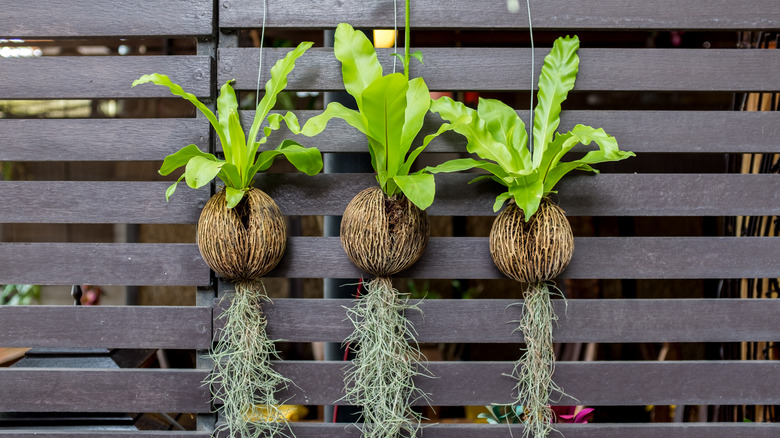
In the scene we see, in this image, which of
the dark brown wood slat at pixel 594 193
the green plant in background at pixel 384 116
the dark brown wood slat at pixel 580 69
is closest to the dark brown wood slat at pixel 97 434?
the dark brown wood slat at pixel 594 193

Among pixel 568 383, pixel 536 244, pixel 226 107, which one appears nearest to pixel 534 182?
pixel 536 244

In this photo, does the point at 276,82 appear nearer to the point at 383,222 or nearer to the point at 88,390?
the point at 383,222

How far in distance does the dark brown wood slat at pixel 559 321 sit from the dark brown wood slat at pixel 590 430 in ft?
0.93

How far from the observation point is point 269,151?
5.26 feet

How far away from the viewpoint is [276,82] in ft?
5.24

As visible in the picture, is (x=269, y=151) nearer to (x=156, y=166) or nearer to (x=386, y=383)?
(x=386, y=383)

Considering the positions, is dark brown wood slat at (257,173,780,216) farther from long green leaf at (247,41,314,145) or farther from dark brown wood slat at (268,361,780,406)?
dark brown wood slat at (268,361,780,406)

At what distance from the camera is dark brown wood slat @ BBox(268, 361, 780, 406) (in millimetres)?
1693

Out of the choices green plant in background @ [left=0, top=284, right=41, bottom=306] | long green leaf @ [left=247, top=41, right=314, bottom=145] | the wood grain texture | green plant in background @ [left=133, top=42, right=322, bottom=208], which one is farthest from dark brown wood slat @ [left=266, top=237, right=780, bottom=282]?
green plant in background @ [left=0, top=284, right=41, bottom=306]

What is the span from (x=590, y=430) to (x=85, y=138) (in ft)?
6.37

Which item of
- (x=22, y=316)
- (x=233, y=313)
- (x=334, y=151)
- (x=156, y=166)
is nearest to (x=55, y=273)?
(x=22, y=316)

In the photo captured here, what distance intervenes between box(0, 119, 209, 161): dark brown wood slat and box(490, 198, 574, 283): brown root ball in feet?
3.73

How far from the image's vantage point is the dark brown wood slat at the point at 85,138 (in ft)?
5.69

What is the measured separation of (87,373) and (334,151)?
1104 mm
